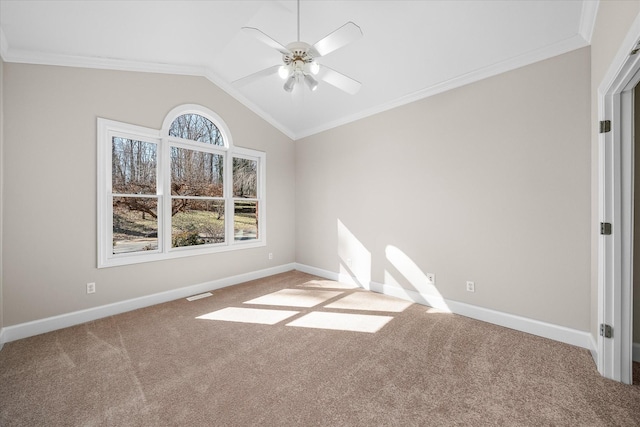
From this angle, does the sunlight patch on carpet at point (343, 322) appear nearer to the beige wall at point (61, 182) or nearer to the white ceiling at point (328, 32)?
the beige wall at point (61, 182)

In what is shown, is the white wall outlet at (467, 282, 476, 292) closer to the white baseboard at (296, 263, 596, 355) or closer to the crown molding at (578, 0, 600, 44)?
the white baseboard at (296, 263, 596, 355)

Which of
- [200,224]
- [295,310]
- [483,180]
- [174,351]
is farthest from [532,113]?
[200,224]

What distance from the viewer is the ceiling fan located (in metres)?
2.00

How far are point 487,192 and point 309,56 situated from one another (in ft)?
7.94

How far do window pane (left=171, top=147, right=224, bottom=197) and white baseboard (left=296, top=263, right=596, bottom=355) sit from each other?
308 cm

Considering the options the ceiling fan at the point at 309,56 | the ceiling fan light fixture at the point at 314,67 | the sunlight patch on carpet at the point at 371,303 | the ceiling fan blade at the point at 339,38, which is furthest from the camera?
the sunlight patch on carpet at the point at 371,303

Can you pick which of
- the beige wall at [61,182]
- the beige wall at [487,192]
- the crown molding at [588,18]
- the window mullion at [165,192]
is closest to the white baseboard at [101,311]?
the beige wall at [61,182]

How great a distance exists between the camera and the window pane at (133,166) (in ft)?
11.2

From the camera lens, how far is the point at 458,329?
2873 mm

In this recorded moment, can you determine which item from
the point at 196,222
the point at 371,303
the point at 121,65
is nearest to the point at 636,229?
the point at 371,303

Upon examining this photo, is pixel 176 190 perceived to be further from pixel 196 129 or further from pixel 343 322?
pixel 343 322

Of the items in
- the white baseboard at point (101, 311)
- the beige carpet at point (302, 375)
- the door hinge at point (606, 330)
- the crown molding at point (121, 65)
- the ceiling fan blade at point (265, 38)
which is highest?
the crown molding at point (121, 65)

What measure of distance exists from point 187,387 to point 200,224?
8.94 feet

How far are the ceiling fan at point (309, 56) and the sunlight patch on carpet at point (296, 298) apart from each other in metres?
2.72
